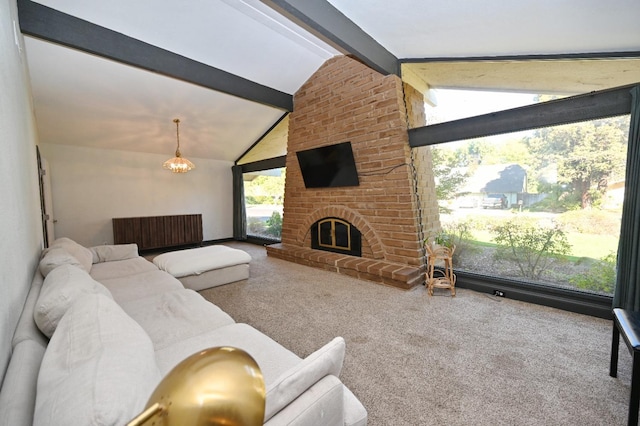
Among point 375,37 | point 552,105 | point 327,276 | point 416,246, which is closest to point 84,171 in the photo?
point 327,276

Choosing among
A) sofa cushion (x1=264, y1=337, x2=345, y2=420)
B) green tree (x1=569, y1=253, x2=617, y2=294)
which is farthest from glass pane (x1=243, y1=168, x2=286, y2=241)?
sofa cushion (x1=264, y1=337, x2=345, y2=420)

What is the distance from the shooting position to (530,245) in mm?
3100

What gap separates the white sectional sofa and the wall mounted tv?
119 inches

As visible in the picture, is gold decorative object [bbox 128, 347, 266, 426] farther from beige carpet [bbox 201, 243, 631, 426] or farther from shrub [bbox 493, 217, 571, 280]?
shrub [bbox 493, 217, 571, 280]

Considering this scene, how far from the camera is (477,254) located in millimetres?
3496

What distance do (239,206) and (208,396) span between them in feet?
23.8

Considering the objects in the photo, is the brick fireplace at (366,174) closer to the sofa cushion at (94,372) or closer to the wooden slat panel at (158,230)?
the wooden slat panel at (158,230)

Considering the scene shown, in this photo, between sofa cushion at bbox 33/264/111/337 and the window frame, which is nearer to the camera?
sofa cushion at bbox 33/264/111/337

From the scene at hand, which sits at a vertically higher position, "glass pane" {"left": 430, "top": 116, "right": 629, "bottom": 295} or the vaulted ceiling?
the vaulted ceiling

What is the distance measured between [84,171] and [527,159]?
747 centimetres

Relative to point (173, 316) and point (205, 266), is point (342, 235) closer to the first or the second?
point (205, 266)

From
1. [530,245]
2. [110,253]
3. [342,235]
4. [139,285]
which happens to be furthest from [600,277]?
[110,253]

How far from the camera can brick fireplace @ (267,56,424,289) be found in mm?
3693

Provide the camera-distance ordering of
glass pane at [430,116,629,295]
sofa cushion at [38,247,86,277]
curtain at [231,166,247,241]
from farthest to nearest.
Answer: curtain at [231,166,247,241] < glass pane at [430,116,629,295] < sofa cushion at [38,247,86,277]
